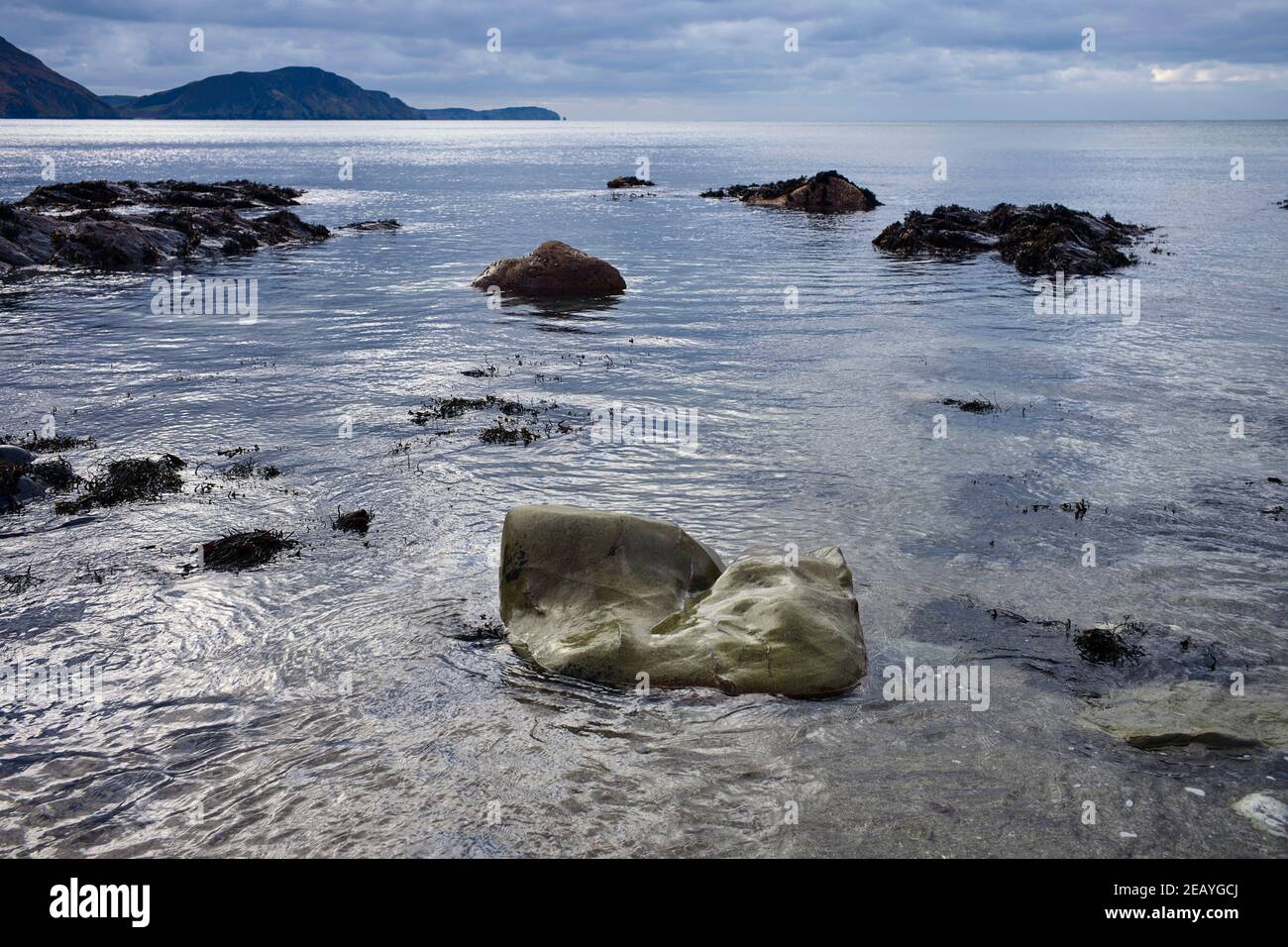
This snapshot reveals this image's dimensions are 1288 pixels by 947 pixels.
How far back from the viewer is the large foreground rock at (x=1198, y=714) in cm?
723

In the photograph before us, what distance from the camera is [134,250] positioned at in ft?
125

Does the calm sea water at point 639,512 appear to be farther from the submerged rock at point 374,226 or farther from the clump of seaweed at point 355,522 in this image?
the submerged rock at point 374,226

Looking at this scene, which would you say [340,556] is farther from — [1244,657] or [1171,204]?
[1171,204]

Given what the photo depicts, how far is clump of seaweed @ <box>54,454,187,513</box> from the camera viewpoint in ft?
40.4

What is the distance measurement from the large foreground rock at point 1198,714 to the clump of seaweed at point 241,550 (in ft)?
28.2

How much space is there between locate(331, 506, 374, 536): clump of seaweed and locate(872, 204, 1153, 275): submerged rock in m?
30.8

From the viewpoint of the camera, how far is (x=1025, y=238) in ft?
129

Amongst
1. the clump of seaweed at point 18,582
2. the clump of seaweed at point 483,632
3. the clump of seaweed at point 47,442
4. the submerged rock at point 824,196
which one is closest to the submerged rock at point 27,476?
the clump of seaweed at point 47,442

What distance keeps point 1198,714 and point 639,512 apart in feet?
21.7

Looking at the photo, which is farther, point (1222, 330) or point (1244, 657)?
point (1222, 330)

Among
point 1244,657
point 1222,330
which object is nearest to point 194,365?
point 1244,657

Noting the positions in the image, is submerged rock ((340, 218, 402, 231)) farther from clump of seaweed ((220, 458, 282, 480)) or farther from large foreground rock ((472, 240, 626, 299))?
clump of seaweed ((220, 458, 282, 480))
